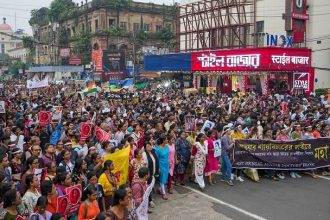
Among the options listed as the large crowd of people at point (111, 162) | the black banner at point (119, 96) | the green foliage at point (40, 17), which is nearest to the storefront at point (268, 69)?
the black banner at point (119, 96)

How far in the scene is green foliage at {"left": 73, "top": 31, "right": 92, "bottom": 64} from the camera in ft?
184

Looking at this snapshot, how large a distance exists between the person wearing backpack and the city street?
2.59 m

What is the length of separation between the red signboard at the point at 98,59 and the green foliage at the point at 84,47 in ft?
13.7

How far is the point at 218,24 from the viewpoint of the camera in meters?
36.7

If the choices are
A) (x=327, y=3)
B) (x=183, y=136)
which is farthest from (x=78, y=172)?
(x=327, y=3)

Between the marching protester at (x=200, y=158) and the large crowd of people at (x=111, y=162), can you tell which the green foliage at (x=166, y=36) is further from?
the marching protester at (x=200, y=158)

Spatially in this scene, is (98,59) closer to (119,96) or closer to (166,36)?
(166,36)

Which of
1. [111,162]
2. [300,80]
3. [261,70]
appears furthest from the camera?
[300,80]

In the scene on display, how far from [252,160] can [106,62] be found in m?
41.5

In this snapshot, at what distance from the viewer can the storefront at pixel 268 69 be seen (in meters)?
27.4

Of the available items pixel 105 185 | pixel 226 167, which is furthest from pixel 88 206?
pixel 226 167

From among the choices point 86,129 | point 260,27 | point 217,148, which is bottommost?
point 217,148

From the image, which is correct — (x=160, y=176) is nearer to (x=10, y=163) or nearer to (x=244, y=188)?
(x=244, y=188)

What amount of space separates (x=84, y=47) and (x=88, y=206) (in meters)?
53.0
